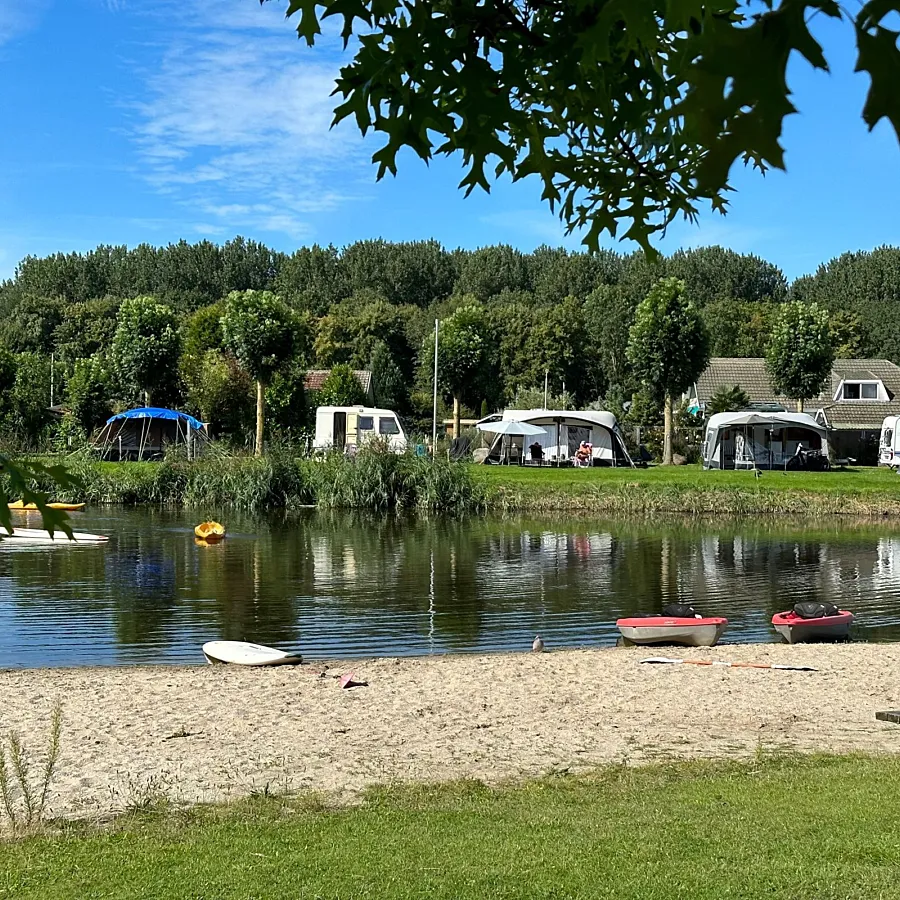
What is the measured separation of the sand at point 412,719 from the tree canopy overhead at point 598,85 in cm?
379

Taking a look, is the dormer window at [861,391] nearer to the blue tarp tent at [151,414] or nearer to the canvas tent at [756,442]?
the canvas tent at [756,442]

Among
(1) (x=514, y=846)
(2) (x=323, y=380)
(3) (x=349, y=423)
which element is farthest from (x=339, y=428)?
(1) (x=514, y=846)

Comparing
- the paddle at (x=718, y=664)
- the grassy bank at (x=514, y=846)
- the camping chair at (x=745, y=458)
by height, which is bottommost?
the paddle at (x=718, y=664)

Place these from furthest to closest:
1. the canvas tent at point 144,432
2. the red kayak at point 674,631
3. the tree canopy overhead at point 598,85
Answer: the canvas tent at point 144,432
the red kayak at point 674,631
the tree canopy overhead at point 598,85

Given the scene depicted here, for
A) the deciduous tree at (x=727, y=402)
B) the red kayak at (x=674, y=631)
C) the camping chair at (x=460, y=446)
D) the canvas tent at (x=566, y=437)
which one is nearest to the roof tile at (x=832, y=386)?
the deciduous tree at (x=727, y=402)

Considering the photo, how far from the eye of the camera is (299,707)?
8.82 meters

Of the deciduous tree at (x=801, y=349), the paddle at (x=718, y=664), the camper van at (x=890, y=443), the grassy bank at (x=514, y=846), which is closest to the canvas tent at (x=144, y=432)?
the deciduous tree at (x=801, y=349)

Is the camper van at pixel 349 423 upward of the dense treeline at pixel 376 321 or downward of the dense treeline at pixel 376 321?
downward

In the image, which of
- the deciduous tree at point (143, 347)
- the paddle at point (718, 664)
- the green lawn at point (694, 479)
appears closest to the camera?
the paddle at point (718, 664)

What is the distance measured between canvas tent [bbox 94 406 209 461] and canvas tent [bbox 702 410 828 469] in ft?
56.3

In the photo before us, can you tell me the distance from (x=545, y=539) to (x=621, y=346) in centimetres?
4538

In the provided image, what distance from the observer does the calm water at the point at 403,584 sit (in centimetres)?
1315

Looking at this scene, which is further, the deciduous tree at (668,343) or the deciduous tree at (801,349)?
the deciduous tree at (801,349)

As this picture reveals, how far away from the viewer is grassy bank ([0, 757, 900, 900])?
402 cm
